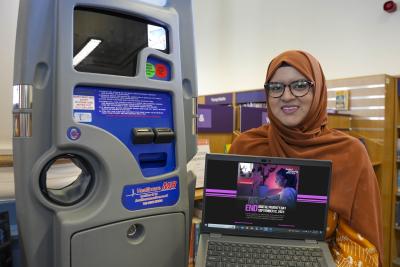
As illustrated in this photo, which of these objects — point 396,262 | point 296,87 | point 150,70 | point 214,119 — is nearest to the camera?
point 150,70

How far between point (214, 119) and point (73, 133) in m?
1.27

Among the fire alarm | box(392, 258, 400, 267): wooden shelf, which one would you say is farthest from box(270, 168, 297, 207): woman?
the fire alarm

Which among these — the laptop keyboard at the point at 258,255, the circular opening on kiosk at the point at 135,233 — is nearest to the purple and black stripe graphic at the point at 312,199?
the laptop keyboard at the point at 258,255

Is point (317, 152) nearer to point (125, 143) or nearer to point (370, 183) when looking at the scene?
point (370, 183)

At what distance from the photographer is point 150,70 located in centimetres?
80

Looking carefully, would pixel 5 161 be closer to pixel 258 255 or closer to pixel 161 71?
pixel 161 71

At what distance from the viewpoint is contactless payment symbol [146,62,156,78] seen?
795 millimetres

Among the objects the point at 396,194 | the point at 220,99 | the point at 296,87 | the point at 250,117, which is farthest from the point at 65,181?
the point at 220,99

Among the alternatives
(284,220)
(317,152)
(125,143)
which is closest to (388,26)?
(317,152)

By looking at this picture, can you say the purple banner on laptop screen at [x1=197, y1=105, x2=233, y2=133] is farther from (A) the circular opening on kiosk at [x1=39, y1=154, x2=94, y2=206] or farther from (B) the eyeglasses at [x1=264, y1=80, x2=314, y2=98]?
(A) the circular opening on kiosk at [x1=39, y1=154, x2=94, y2=206]

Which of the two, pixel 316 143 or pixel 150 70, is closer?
pixel 150 70

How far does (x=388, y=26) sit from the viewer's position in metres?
3.53

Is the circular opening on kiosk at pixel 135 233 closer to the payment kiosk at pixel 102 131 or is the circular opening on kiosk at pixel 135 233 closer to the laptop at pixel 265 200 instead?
the payment kiosk at pixel 102 131

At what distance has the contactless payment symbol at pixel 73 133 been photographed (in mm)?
679
